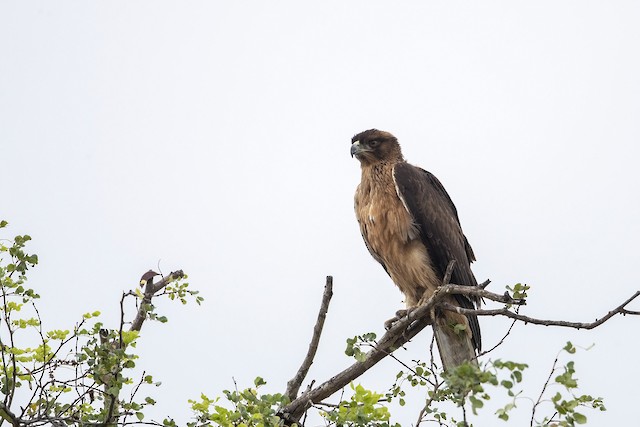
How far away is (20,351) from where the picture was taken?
5207 mm

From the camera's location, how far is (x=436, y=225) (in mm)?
7613

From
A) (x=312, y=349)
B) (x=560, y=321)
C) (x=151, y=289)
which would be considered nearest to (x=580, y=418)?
(x=560, y=321)

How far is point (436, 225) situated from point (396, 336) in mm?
1544

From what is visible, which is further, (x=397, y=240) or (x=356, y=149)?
(x=356, y=149)

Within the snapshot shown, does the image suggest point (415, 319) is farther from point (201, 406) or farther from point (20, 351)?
point (20, 351)

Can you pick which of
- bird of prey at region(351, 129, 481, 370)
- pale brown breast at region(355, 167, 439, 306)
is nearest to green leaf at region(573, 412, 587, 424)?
bird of prey at region(351, 129, 481, 370)

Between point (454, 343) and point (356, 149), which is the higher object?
point (356, 149)

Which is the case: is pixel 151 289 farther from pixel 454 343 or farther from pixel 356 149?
pixel 356 149

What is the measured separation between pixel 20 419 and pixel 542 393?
106 inches

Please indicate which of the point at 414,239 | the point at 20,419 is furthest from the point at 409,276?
the point at 20,419

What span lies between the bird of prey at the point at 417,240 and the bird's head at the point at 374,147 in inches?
13.1

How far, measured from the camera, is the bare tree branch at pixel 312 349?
5.89m

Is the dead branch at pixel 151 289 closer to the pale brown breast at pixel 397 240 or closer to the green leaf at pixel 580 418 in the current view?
the pale brown breast at pixel 397 240

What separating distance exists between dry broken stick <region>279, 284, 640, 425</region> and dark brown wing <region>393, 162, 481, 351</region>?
84 cm
